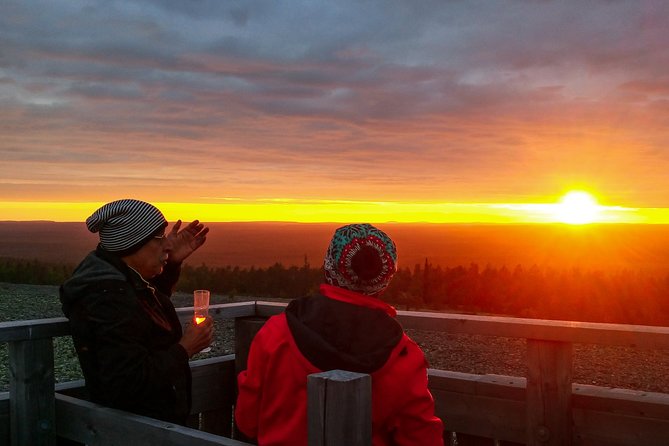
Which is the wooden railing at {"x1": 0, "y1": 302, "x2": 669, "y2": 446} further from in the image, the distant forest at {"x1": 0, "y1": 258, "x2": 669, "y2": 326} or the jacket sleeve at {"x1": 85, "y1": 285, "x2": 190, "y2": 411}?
the distant forest at {"x1": 0, "y1": 258, "x2": 669, "y2": 326}

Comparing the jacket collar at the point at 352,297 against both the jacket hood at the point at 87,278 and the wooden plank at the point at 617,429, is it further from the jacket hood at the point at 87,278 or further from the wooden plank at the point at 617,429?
the wooden plank at the point at 617,429

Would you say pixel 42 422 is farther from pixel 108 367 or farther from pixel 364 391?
pixel 364 391

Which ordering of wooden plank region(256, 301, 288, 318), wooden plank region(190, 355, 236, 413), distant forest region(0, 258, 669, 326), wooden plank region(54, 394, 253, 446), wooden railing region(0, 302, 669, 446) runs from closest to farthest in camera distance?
wooden plank region(54, 394, 253, 446) < wooden railing region(0, 302, 669, 446) < wooden plank region(190, 355, 236, 413) < wooden plank region(256, 301, 288, 318) < distant forest region(0, 258, 669, 326)

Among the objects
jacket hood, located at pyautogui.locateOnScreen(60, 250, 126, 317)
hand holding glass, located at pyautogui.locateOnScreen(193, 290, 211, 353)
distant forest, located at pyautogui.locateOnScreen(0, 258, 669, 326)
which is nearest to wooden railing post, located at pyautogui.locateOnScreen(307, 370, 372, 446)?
jacket hood, located at pyautogui.locateOnScreen(60, 250, 126, 317)

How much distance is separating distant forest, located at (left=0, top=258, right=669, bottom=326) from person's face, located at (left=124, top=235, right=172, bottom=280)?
11678 millimetres

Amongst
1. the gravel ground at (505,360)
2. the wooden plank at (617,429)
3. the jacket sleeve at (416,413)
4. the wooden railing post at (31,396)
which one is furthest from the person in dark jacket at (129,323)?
the gravel ground at (505,360)

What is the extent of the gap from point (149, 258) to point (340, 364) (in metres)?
1.15

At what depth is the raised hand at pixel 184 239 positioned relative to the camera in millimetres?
3712

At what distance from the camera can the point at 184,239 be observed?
3760 millimetres

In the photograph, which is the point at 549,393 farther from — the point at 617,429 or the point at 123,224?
the point at 123,224

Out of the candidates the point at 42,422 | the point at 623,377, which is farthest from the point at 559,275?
the point at 42,422

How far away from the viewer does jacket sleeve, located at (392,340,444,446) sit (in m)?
2.44

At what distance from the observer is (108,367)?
276cm

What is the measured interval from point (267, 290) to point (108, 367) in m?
17.9
